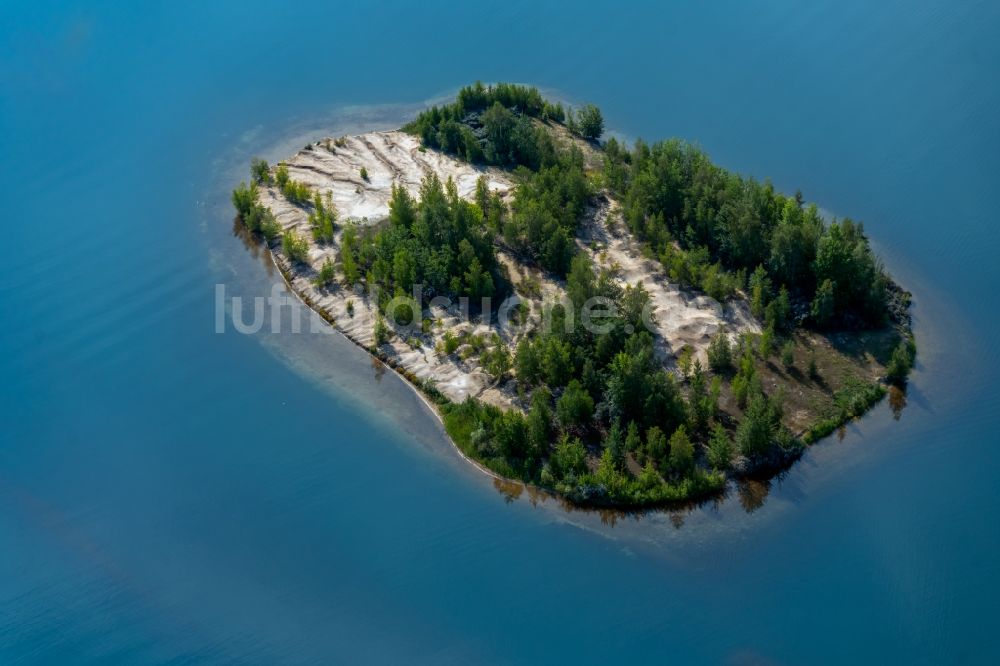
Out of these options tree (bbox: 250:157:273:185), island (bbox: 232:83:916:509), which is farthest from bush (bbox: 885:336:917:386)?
tree (bbox: 250:157:273:185)

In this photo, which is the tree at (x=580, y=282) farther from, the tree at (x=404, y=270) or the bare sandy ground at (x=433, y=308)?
the tree at (x=404, y=270)

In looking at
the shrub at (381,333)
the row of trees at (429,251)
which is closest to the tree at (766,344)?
the row of trees at (429,251)

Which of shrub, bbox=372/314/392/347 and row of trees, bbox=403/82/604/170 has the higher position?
row of trees, bbox=403/82/604/170

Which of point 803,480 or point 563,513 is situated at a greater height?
point 803,480

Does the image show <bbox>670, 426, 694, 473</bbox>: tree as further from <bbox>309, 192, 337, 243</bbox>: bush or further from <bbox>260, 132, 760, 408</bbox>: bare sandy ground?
<bbox>309, 192, 337, 243</bbox>: bush

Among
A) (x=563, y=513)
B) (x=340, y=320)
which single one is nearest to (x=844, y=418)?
(x=563, y=513)

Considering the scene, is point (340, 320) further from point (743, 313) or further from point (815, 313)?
point (815, 313)
